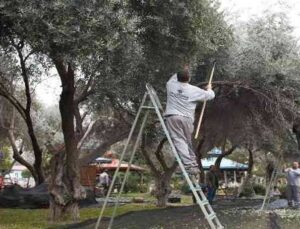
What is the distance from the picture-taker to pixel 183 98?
9242mm

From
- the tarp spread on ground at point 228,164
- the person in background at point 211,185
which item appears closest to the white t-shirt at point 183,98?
the person in background at point 211,185

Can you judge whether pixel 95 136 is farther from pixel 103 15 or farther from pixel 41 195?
pixel 103 15

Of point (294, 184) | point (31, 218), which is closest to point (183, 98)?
point (294, 184)

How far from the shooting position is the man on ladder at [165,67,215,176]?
8.93 meters

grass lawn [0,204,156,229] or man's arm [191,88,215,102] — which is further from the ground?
man's arm [191,88,215,102]

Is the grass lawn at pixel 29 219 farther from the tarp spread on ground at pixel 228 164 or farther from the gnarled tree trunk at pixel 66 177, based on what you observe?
the tarp spread on ground at pixel 228 164

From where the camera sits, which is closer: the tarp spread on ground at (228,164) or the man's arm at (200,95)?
the man's arm at (200,95)

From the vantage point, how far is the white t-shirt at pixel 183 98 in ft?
30.2

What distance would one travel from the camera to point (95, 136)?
30828 mm

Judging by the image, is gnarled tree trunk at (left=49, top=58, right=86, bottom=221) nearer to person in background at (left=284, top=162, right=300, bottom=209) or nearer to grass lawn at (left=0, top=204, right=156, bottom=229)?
grass lawn at (left=0, top=204, right=156, bottom=229)

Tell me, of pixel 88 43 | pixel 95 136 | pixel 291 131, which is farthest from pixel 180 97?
pixel 95 136

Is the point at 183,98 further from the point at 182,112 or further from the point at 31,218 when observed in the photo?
the point at 31,218

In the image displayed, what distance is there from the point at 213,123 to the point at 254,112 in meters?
2.84

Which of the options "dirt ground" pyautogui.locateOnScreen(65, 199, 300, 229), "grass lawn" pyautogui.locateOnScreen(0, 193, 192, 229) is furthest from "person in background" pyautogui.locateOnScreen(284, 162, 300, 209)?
"dirt ground" pyautogui.locateOnScreen(65, 199, 300, 229)
